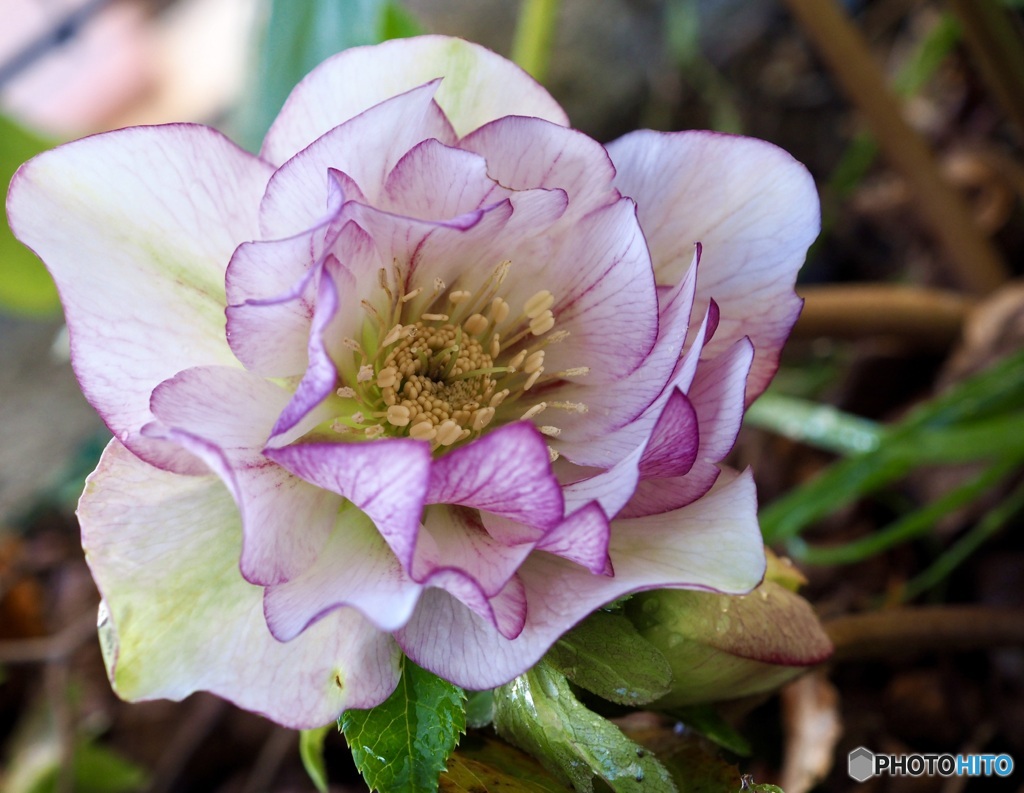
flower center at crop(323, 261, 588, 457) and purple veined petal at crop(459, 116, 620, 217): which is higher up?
purple veined petal at crop(459, 116, 620, 217)

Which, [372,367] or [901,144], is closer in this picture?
[372,367]

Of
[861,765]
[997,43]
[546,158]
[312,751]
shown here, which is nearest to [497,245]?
[546,158]

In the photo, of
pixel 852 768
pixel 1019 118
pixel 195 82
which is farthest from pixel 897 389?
pixel 195 82

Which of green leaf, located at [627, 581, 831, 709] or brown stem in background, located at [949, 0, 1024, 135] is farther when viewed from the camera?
brown stem in background, located at [949, 0, 1024, 135]

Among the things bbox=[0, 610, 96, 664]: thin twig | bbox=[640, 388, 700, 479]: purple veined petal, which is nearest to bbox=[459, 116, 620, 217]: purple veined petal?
bbox=[640, 388, 700, 479]: purple veined petal

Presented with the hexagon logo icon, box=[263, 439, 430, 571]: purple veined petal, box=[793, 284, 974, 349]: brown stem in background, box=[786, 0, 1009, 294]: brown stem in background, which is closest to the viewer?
box=[263, 439, 430, 571]: purple veined petal

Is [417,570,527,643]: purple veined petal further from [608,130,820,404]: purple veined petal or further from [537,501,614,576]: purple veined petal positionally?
[608,130,820,404]: purple veined petal

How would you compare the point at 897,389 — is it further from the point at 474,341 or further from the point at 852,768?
the point at 474,341

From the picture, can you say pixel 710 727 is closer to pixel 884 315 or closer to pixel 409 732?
pixel 409 732
